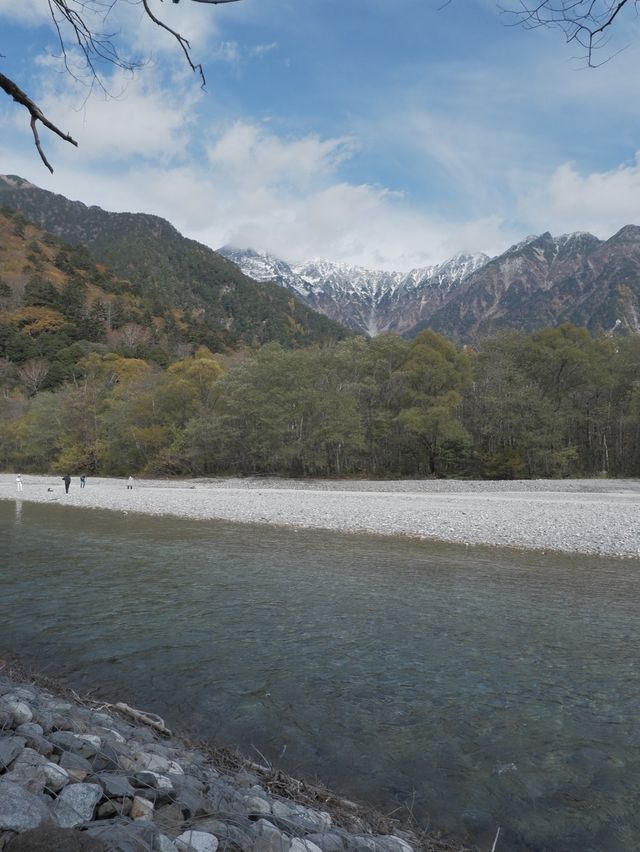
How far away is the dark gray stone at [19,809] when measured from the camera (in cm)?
217

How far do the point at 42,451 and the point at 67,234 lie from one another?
13724 cm

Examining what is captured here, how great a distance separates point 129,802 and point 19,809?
24.0 inches

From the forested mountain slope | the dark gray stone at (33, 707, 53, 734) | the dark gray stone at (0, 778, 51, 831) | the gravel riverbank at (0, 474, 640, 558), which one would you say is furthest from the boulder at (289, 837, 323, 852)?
the forested mountain slope

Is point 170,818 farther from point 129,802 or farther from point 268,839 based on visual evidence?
point 268,839

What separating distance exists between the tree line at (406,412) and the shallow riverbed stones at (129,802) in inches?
1426

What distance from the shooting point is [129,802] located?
107 inches

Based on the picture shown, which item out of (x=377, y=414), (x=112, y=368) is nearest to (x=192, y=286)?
(x=112, y=368)

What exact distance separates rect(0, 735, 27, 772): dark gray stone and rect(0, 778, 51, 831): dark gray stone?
0.46m

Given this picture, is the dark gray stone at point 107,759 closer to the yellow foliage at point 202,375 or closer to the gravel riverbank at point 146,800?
the gravel riverbank at point 146,800

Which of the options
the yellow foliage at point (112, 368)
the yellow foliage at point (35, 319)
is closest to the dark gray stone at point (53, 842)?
the yellow foliage at point (112, 368)

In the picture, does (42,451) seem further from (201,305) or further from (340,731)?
(201,305)

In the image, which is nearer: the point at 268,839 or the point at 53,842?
the point at 53,842

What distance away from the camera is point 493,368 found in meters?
43.8

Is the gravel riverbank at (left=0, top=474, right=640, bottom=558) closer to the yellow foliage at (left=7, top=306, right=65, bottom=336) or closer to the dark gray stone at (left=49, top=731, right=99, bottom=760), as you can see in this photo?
the dark gray stone at (left=49, top=731, right=99, bottom=760)
